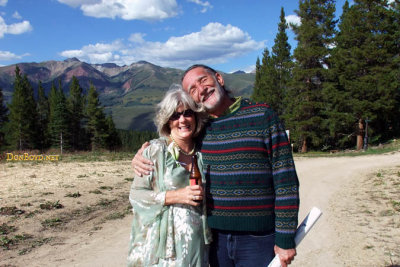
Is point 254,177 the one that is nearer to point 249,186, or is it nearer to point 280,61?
point 249,186

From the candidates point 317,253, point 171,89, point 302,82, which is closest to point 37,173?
point 317,253

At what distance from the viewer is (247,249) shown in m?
2.34

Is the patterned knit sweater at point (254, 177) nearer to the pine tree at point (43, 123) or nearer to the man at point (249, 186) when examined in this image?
the man at point (249, 186)

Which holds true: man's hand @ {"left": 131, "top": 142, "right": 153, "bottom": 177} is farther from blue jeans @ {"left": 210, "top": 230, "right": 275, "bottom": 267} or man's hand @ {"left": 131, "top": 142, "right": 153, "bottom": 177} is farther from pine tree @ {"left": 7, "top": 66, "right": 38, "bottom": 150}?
pine tree @ {"left": 7, "top": 66, "right": 38, "bottom": 150}

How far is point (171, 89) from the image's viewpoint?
2.51 m

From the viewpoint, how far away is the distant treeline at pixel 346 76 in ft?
80.6

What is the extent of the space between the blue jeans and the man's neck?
3.06 feet

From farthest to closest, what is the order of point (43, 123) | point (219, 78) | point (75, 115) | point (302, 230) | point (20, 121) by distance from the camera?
point (43, 123), point (75, 115), point (20, 121), point (219, 78), point (302, 230)

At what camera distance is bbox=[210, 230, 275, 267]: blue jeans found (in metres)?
2.32

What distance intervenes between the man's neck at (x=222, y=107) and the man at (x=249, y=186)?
8 cm

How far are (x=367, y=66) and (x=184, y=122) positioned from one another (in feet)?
90.1

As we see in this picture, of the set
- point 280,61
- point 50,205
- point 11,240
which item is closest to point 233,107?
point 11,240

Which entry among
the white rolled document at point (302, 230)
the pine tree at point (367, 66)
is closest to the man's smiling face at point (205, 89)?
the white rolled document at point (302, 230)

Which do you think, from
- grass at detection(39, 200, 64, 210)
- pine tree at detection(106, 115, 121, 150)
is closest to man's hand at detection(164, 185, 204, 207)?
grass at detection(39, 200, 64, 210)
